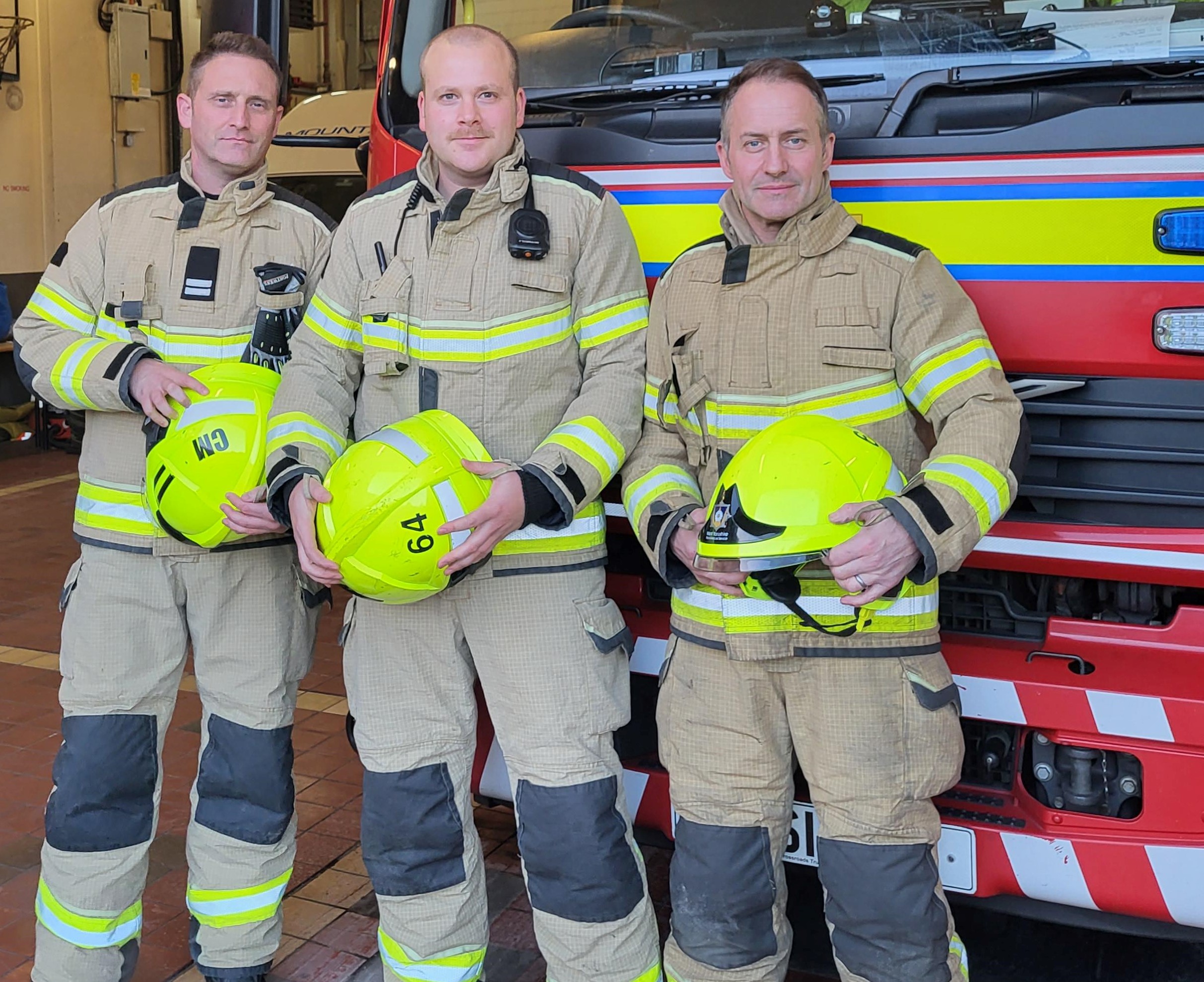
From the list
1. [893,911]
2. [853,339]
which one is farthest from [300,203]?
[893,911]

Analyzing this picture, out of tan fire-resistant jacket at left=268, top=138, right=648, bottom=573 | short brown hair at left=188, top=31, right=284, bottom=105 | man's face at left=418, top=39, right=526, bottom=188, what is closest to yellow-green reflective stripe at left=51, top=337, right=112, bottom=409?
tan fire-resistant jacket at left=268, top=138, right=648, bottom=573

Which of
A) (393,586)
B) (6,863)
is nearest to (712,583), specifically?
(393,586)

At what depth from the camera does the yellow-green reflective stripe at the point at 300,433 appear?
8.41 feet

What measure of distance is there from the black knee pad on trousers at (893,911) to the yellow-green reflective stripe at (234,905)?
1267 mm

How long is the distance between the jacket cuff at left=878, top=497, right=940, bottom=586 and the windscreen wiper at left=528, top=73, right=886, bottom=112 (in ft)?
3.33

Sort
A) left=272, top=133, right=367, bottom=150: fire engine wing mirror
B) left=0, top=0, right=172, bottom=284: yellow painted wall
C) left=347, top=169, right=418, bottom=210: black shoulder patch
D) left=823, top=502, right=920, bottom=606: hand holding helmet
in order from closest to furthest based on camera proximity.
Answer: left=823, top=502, right=920, bottom=606: hand holding helmet, left=347, top=169, right=418, bottom=210: black shoulder patch, left=272, top=133, right=367, bottom=150: fire engine wing mirror, left=0, top=0, right=172, bottom=284: yellow painted wall

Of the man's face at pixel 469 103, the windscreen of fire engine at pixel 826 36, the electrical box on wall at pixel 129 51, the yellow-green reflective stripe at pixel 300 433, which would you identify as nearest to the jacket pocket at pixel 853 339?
the windscreen of fire engine at pixel 826 36

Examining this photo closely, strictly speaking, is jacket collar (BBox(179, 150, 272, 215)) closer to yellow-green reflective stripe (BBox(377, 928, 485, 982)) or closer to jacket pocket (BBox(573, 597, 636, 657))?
jacket pocket (BBox(573, 597, 636, 657))

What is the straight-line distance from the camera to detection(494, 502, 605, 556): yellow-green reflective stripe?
8.52 feet

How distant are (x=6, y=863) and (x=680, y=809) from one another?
2065 mm

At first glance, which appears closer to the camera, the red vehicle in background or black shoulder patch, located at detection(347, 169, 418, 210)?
the red vehicle in background

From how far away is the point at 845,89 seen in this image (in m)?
2.74

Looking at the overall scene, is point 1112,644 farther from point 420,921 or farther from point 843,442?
point 420,921

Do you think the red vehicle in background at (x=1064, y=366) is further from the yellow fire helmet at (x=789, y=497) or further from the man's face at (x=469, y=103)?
the yellow fire helmet at (x=789, y=497)
